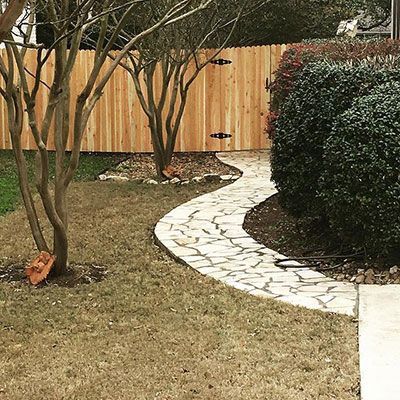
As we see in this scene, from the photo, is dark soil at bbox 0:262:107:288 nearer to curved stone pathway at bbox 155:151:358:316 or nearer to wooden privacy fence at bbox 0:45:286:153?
curved stone pathway at bbox 155:151:358:316

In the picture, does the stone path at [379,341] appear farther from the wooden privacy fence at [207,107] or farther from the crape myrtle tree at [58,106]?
the wooden privacy fence at [207,107]

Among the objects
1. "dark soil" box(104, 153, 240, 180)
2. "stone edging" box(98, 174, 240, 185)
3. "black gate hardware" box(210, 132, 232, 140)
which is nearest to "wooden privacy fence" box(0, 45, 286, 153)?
"black gate hardware" box(210, 132, 232, 140)

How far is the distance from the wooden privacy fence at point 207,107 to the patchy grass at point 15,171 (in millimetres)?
480

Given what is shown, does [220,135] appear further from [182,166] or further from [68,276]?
[68,276]

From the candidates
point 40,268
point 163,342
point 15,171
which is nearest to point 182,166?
point 15,171

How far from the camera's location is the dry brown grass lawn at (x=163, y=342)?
404 cm

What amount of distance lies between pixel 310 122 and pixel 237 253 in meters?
1.37

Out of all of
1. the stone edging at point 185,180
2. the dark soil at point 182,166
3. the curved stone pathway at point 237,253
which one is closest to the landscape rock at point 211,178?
the stone edging at point 185,180

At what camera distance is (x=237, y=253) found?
7.04 meters

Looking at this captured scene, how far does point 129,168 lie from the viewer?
12617mm

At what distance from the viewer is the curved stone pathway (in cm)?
574

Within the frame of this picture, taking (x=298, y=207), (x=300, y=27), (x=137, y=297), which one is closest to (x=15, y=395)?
(x=137, y=297)

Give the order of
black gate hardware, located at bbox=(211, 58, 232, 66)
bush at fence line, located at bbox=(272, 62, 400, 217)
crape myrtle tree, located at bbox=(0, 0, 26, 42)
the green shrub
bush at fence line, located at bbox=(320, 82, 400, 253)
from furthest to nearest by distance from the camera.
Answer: black gate hardware, located at bbox=(211, 58, 232, 66), the green shrub, bush at fence line, located at bbox=(272, 62, 400, 217), bush at fence line, located at bbox=(320, 82, 400, 253), crape myrtle tree, located at bbox=(0, 0, 26, 42)

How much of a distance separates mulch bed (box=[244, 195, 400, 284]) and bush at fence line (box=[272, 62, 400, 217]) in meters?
0.25
